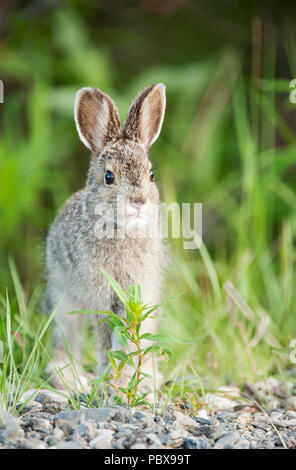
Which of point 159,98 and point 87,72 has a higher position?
point 87,72

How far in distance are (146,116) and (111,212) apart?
0.80 m

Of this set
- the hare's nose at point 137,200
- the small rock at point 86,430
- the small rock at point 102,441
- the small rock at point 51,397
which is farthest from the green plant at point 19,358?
the hare's nose at point 137,200

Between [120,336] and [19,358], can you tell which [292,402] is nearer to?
[120,336]

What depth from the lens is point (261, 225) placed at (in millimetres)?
6664

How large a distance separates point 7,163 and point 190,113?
2.65 meters

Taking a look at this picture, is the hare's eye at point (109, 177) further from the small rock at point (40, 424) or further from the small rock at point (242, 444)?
the small rock at point (242, 444)

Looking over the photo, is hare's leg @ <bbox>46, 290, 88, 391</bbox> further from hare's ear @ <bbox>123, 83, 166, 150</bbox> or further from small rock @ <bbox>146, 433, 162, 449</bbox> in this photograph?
small rock @ <bbox>146, 433, 162, 449</bbox>

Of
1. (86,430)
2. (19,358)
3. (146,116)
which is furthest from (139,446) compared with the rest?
(146,116)

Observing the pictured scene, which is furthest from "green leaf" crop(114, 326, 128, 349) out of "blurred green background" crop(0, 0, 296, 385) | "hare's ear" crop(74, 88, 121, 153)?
"blurred green background" crop(0, 0, 296, 385)

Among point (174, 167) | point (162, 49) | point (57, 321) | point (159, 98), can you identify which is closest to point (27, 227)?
point (174, 167)

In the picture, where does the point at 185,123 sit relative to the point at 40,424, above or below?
above

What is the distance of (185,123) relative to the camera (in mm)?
9203

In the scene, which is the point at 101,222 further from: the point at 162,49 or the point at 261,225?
the point at 162,49
